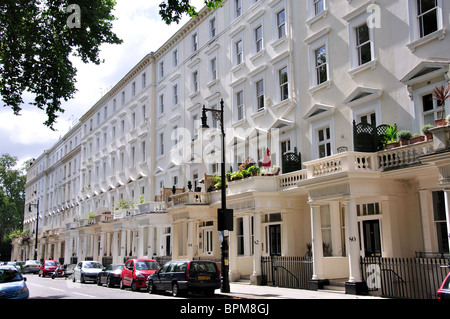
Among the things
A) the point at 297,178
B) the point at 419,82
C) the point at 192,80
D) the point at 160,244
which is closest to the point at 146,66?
the point at 192,80

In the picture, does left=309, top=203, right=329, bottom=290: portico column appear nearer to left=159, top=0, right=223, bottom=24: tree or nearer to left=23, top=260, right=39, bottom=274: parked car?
left=159, top=0, right=223, bottom=24: tree

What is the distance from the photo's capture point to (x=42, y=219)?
7681cm

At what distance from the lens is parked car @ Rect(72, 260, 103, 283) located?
29.6 meters

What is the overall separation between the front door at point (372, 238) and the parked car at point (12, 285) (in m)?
13.2

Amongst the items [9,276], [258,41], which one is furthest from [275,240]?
[9,276]

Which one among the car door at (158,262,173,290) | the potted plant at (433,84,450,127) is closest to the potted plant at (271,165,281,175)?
the car door at (158,262,173,290)

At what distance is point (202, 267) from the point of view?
1905 cm

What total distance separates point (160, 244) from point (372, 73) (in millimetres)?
21370

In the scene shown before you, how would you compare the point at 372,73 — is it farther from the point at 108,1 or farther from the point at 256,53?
the point at 108,1

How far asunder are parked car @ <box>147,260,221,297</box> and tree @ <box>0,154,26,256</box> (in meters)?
76.6

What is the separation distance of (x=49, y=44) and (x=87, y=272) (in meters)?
15.4

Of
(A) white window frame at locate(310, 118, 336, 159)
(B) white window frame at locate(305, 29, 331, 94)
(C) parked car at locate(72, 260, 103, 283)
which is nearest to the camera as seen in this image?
(A) white window frame at locate(310, 118, 336, 159)

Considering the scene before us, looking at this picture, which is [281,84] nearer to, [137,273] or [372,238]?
[372,238]

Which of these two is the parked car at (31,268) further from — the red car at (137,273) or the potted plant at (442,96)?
the potted plant at (442,96)
